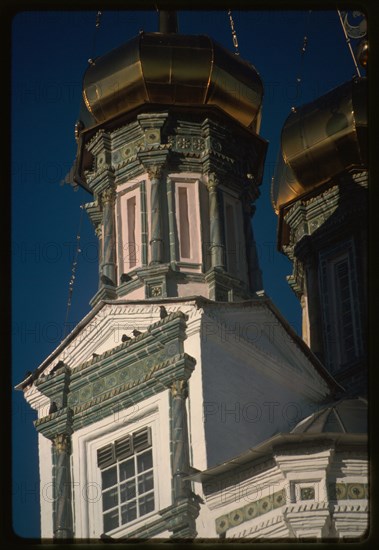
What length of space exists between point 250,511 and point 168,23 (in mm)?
6514

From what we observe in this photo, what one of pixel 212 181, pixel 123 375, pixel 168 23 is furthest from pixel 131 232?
pixel 168 23

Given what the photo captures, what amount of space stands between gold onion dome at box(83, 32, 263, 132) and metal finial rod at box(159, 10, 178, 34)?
1.32 ft

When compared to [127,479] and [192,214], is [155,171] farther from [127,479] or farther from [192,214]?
[127,479]

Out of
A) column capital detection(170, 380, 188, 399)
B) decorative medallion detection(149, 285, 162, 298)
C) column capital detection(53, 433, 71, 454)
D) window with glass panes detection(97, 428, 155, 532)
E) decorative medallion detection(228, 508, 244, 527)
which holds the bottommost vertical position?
decorative medallion detection(228, 508, 244, 527)

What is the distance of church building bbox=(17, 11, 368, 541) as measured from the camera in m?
23.3

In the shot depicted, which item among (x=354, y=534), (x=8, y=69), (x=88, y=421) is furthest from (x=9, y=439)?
(x=88, y=421)

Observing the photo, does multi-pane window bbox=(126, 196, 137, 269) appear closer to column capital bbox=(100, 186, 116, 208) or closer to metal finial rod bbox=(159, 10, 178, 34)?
column capital bbox=(100, 186, 116, 208)

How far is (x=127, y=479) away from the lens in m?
24.2

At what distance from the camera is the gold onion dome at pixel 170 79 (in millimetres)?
26828

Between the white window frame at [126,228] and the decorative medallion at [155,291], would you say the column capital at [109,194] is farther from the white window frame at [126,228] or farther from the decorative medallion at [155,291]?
the decorative medallion at [155,291]

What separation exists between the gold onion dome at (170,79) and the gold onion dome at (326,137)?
1.42 meters

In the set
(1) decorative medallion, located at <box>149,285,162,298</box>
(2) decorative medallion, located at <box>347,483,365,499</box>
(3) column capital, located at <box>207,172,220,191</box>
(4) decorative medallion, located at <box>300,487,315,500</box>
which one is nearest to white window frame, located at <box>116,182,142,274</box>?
(1) decorative medallion, located at <box>149,285,162,298</box>

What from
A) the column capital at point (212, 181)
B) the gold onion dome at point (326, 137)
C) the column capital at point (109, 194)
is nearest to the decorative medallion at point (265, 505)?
the column capital at point (212, 181)

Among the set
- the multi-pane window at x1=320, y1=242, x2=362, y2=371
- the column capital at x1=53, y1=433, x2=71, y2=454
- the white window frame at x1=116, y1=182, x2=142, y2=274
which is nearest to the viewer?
the column capital at x1=53, y1=433, x2=71, y2=454
